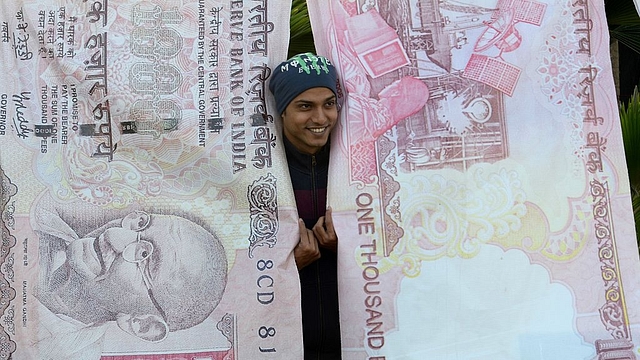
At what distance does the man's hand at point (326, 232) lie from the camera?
2.88 metres

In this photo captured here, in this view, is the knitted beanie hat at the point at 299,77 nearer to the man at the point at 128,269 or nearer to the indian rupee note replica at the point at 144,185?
the indian rupee note replica at the point at 144,185

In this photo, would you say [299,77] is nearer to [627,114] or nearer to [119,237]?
[119,237]

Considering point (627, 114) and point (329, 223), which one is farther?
point (627, 114)

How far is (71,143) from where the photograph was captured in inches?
114

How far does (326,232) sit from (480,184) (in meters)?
0.56

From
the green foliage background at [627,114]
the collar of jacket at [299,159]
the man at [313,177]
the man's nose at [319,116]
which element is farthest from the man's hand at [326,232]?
the green foliage background at [627,114]

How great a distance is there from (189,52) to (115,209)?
61 centimetres

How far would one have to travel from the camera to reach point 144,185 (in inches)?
114

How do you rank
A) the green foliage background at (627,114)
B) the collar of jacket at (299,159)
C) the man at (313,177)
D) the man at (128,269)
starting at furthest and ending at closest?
the green foliage background at (627,114)
the collar of jacket at (299,159)
the man at (313,177)
the man at (128,269)

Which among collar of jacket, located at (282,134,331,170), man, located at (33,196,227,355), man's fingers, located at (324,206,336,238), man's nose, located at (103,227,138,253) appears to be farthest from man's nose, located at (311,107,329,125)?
man's nose, located at (103,227,138,253)

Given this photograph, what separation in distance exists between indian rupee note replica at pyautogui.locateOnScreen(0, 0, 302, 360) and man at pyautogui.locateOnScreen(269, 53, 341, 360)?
0.08 meters

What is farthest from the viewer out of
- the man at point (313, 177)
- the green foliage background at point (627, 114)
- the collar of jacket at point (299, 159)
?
the green foliage background at point (627, 114)

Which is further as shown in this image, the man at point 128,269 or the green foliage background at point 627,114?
the green foliage background at point 627,114

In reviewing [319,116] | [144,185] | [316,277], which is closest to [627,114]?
[319,116]
